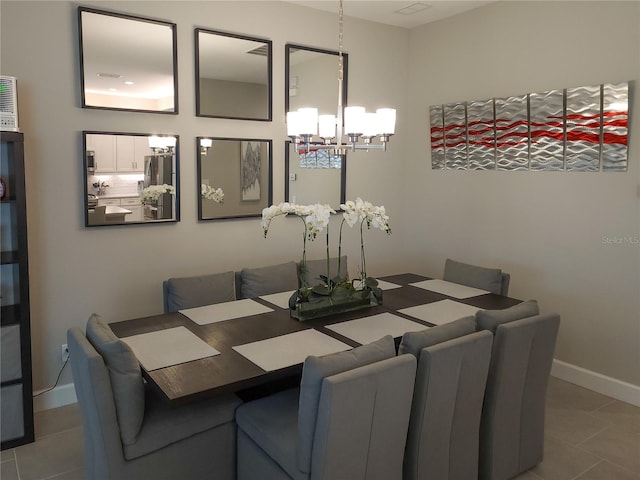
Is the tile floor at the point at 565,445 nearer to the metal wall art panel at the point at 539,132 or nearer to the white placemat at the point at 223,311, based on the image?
the white placemat at the point at 223,311

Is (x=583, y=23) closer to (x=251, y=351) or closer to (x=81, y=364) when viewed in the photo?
(x=251, y=351)

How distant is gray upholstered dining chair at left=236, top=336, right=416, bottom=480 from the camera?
191cm

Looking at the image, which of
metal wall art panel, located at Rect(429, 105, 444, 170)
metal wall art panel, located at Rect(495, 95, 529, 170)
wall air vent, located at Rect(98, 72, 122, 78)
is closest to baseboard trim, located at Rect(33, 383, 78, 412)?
wall air vent, located at Rect(98, 72, 122, 78)

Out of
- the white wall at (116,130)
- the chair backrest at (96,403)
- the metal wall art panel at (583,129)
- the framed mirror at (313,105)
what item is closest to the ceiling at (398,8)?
the white wall at (116,130)

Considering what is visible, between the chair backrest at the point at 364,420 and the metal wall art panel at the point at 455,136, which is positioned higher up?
the metal wall art panel at the point at 455,136

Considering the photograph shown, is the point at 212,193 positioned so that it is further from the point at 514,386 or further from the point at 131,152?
the point at 514,386

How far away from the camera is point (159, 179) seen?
362cm

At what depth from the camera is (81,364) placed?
6.89 ft

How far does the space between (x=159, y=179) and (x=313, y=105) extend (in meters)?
1.44

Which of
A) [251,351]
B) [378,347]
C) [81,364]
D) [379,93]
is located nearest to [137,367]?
→ [81,364]

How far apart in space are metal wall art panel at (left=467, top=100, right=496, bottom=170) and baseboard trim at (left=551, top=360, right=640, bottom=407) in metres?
1.62

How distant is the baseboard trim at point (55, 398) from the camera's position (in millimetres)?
3330

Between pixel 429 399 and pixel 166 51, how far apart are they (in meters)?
2.81

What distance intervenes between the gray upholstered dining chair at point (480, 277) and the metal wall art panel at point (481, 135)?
91 centimetres
